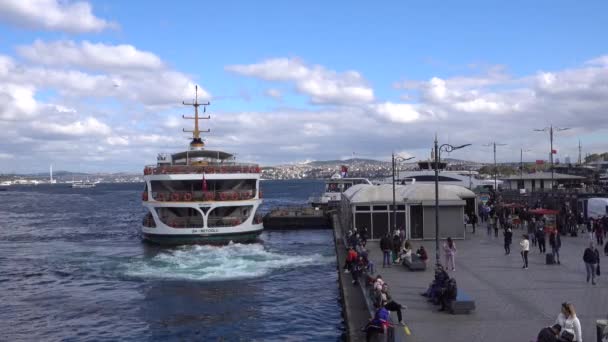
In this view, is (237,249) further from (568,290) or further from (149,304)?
(568,290)

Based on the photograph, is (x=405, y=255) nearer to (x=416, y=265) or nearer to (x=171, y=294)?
(x=416, y=265)

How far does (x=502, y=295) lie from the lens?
15.8 meters

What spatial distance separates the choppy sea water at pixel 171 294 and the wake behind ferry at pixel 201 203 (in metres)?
0.98

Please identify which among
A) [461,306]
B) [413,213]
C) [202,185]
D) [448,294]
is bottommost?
[461,306]

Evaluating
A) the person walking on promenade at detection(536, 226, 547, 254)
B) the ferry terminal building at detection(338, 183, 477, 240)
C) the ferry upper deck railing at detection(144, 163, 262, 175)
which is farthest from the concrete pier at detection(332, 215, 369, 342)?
the ferry upper deck railing at detection(144, 163, 262, 175)

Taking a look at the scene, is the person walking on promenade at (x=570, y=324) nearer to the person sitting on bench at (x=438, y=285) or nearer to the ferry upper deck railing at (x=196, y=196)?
the person sitting on bench at (x=438, y=285)

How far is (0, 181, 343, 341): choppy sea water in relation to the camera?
60.1ft

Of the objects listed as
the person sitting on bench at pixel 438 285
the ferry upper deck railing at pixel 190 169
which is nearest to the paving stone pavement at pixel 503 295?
the person sitting on bench at pixel 438 285

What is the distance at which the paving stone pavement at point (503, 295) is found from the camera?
12500 millimetres

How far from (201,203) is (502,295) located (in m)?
23.2

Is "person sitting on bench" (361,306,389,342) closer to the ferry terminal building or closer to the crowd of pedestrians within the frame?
the crowd of pedestrians

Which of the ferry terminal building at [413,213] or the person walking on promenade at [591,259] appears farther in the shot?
Result: the ferry terminal building at [413,213]

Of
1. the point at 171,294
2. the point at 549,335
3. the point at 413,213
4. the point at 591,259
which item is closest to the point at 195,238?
the point at 171,294

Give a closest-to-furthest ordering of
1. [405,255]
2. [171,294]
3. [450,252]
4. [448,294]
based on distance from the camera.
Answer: [448,294]
[450,252]
[405,255]
[171,294]
